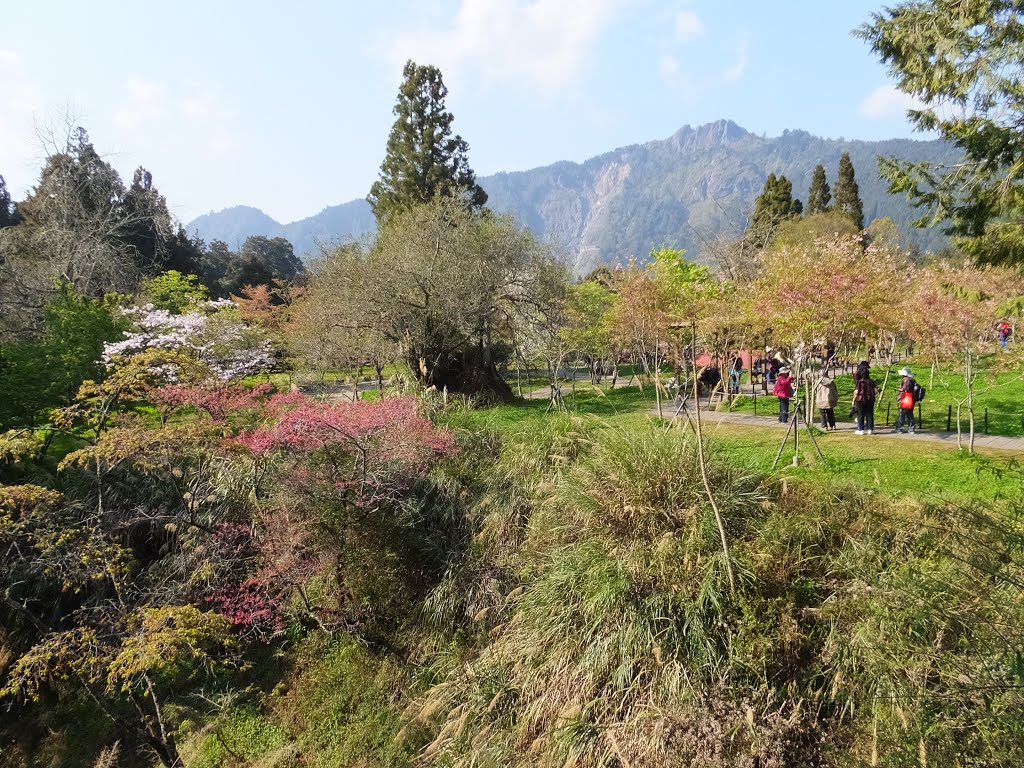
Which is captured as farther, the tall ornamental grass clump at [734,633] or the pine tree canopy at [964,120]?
the pine tree canopy at [964,120]

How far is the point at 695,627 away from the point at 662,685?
60 cm

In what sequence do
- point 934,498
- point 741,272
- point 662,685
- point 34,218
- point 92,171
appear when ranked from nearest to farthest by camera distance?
point 662,685 → point 934,498 → point 92,171 → point 741,272 → point 34,218

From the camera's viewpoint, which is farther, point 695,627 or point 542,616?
point 542,616

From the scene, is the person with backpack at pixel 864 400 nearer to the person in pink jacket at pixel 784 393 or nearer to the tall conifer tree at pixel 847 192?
the person in pink jacket at pixel 784 393

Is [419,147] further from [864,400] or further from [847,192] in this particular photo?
[847,192]

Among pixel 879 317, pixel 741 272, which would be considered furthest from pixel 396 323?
pixel 741 272

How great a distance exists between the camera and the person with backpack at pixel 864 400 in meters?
8.95

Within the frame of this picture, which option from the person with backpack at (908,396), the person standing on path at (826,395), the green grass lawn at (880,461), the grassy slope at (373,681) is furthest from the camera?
the person standing on path at (826,395)

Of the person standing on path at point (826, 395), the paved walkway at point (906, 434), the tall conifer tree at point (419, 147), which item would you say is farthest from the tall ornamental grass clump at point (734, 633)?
the tall conifer tree at point (419, 147)

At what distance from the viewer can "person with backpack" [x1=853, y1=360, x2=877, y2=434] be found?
29.3 feet

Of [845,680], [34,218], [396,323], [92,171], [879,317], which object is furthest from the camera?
[34,218]

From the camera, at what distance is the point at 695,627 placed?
4.93 m

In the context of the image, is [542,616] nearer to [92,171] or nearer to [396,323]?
[396,323]

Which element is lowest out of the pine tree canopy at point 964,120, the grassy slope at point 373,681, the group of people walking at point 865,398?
the grassy slope at point 373,681
